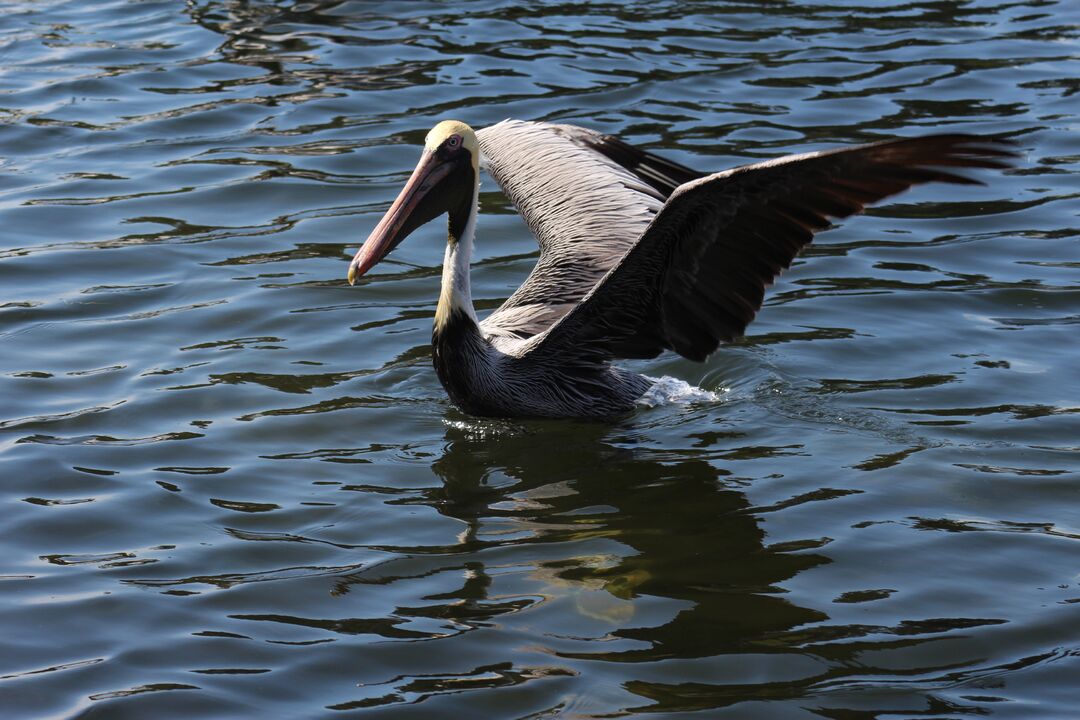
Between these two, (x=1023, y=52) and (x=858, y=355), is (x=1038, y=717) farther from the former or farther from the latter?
(x=1023, y=52)

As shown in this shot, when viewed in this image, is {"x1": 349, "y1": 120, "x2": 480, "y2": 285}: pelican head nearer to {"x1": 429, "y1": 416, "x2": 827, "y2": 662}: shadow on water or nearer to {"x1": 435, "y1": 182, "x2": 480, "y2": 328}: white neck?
{"x1": 435, "y1": 182, "x2": 480, "y2": 328}: white neck

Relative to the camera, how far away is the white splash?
617 centimetres

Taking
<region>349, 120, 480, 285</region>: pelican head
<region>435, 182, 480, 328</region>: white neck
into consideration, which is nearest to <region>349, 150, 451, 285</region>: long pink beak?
<region>349, 120, 480, 285</region>: pelican head

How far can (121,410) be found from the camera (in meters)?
5.87

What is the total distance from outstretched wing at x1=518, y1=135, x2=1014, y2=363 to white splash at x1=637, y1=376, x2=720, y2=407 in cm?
28

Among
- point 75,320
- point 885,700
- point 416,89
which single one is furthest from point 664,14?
A: point 885,700

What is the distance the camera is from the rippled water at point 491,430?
13.6ft

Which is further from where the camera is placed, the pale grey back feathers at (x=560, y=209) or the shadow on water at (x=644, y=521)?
the pale grey back feathers at (x=560, y=209)

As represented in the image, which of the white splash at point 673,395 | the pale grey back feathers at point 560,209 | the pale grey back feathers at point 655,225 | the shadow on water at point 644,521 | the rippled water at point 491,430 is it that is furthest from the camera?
the pale grey back feathers at point 560,209

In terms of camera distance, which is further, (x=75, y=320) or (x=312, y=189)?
(x=312, y=189)

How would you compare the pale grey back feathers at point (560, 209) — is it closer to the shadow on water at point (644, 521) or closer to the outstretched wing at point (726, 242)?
the outstretched wing at point (726, 242)

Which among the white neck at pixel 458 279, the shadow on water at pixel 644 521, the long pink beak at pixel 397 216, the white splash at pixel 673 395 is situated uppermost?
the long pink beak at pixel 397 216

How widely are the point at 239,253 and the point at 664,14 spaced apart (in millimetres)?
4908

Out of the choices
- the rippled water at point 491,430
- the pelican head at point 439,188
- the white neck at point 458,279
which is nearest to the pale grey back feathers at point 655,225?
the white neck at point 458,279
